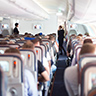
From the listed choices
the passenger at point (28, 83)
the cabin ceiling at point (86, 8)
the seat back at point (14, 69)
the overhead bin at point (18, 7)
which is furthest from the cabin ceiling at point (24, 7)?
the seat back at point (14, 69)

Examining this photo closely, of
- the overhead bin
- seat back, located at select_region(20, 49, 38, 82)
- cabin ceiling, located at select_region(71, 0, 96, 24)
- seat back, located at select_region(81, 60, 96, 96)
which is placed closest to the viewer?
seat back, located at select_region(81, 60, 96, 96)

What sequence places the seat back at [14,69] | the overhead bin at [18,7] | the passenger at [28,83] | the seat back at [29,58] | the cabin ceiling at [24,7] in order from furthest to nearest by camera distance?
the cabin ceiling at [24,7], the overhead bin at [18,7], the seat back at [29,58], the passenger at [28,83], the seat back at [14,69]

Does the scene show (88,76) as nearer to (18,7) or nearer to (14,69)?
(14,69)

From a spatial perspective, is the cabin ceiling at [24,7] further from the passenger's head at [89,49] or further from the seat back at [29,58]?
the passenger's head at [89,49]

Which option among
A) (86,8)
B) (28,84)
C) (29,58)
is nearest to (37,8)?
(86,8)

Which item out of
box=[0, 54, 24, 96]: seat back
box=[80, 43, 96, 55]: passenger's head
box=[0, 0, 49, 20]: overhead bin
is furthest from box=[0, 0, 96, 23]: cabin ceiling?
box=[0, 54, 24, 96]: seat back

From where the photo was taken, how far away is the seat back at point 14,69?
3.14 metres

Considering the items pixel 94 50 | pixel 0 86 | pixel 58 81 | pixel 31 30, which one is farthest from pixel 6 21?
pixel 0 86

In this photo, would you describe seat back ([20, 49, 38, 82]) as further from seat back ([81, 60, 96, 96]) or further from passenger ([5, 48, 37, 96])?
seat back ([81, 60, 96, 96])

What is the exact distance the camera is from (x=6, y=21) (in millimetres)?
23391

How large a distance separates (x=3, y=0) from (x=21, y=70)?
135 inches

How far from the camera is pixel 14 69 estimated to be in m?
3.16

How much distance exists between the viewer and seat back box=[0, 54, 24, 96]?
3.14 meters

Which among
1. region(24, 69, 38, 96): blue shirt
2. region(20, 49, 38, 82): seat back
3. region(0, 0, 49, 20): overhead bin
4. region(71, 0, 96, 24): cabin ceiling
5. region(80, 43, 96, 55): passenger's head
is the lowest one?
region(24, 69, 38, 96): blue shirt
